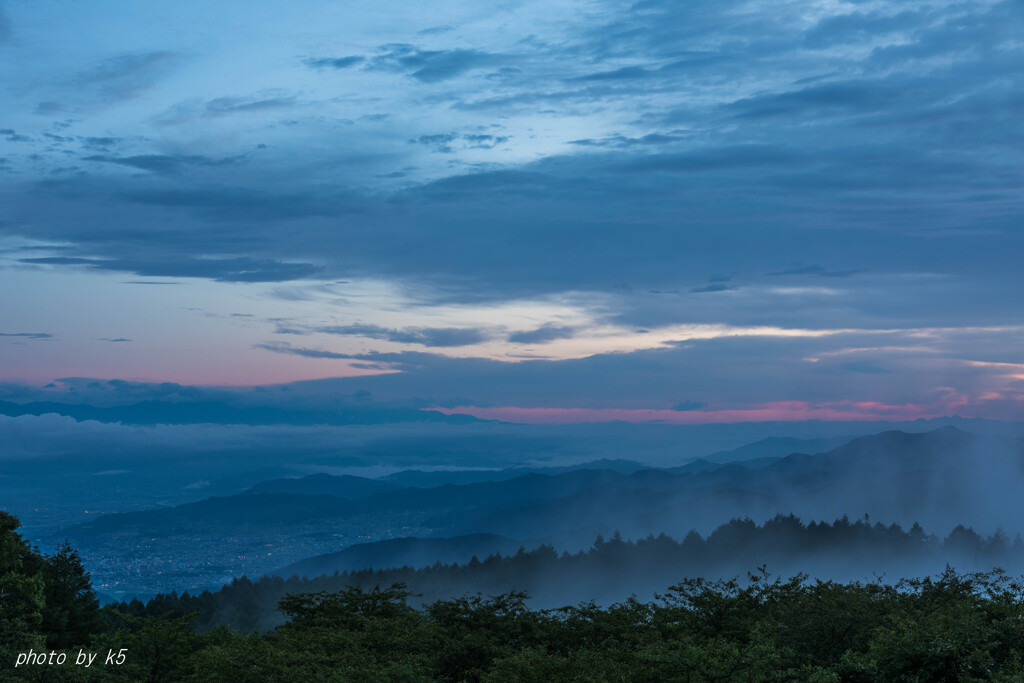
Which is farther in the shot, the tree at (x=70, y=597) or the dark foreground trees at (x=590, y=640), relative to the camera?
the tree at (x=70, y=597)

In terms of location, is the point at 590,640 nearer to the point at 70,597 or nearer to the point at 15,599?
the point at 15,599

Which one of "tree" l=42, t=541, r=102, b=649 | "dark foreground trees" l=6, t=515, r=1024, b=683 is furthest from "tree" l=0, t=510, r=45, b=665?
"tree" l=42, t=541, r=102, b=649

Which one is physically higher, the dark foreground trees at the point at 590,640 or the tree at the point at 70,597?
the dark foreground trees at the point at 590,640

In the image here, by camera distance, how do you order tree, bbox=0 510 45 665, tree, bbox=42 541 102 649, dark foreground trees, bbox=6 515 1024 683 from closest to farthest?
dark foreground trees, bbox=6 515 1024 683
tree, bbox=0 510 45 665
tree, bbox=42 541 102 649

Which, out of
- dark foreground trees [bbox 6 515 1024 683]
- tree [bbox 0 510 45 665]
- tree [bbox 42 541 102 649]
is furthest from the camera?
tree [bbox 42 541 102 649]

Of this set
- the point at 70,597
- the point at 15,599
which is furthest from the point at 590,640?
the point at 70,597

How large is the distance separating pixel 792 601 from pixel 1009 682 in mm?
20102

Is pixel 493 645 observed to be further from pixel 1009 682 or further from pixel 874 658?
pixel 1009 682

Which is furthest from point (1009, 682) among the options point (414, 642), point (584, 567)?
point (584, 567)

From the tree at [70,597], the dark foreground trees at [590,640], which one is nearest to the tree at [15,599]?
the dark foreground trees at [590,640]

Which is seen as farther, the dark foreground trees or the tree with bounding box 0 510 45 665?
the tree with bounding box 0 510 45 665

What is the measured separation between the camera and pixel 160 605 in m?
97.9

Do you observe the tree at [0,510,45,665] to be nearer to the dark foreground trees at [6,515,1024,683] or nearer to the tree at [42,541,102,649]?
the dark foreground trees at [6,515,1024,683]

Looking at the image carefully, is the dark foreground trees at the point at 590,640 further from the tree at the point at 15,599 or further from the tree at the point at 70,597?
the tree at the point at 70,597
